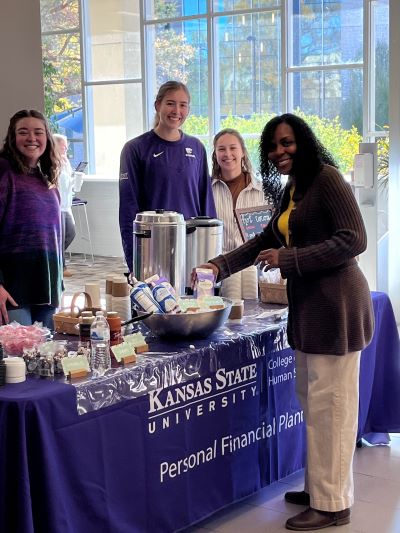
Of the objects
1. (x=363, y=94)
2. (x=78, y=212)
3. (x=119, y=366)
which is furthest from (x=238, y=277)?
(x=78, y=212)

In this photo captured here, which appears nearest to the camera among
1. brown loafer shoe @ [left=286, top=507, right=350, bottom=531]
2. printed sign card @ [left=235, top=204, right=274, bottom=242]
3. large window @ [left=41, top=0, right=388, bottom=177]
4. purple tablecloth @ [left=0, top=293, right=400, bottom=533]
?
purple tablecloth @ [left=0, top=293, right=400, bottom=533]

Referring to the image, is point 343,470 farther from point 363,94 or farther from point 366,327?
point 363,94

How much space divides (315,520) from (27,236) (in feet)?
4.87

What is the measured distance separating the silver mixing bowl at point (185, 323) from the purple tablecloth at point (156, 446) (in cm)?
9

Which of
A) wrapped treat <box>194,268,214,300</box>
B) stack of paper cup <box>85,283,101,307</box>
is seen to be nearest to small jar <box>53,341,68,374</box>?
stack of paper cup <box>85,283,101,307</box>

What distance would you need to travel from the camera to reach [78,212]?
1077cm

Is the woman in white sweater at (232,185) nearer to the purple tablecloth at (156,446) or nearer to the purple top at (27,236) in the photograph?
the purple tablecloth at (156,446)

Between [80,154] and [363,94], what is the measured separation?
408 cm

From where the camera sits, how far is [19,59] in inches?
156

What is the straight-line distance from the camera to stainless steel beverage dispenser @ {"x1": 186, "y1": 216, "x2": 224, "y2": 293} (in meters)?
3.60

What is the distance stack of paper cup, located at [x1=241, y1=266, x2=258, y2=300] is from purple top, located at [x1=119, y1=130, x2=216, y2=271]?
0.38m

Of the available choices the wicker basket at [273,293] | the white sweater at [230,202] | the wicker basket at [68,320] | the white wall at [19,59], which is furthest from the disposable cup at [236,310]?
the white wall at [19,59]

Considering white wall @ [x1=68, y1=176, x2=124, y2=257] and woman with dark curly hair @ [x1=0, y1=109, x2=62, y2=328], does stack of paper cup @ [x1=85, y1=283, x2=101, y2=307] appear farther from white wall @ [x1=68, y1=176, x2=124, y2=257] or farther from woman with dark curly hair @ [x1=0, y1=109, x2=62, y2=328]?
white wall @ [x1=68, y1=176, x2=124, y2=257]

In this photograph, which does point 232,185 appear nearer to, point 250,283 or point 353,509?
point 250,283
